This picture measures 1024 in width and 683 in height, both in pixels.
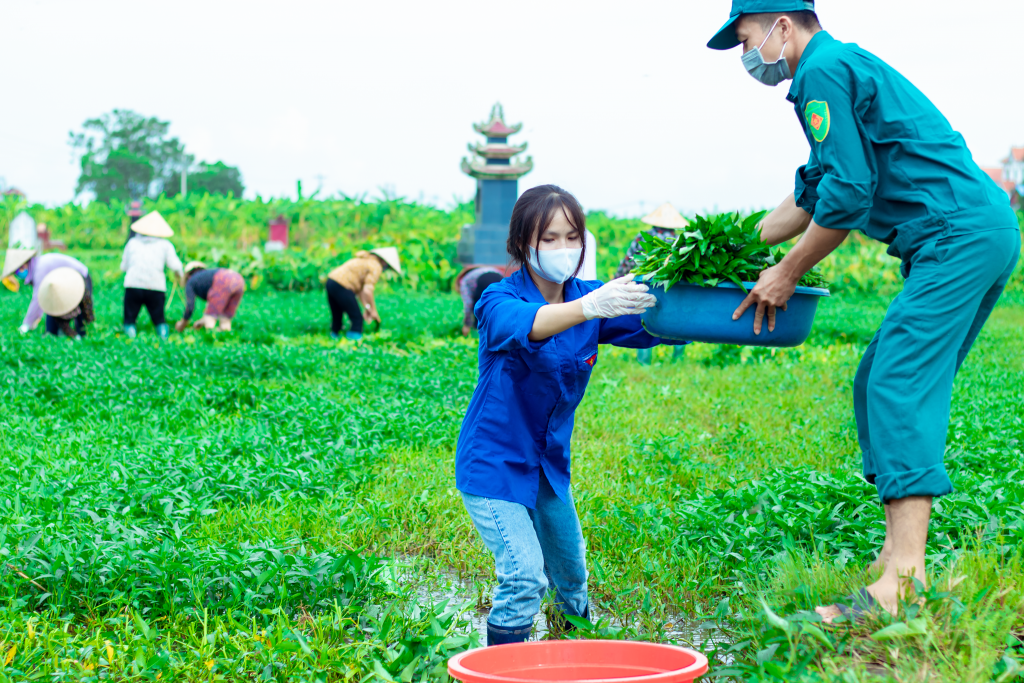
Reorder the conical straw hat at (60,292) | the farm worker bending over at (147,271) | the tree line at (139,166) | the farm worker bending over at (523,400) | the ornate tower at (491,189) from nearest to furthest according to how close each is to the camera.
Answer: the farm worker bending over at (523,400) → the conical straw hat at (60,292) → the farm worker bending over at (147,271) → the ornate tower at (491,189) → the tree line at (139,166)

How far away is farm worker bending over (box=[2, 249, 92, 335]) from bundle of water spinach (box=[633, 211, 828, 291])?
343 inches

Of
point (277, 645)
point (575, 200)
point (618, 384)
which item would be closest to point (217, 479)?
point (277, 645)

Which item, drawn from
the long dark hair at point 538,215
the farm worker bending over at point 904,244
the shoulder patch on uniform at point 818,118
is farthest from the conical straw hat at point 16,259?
the shoulder patch on uniform at point 818,118

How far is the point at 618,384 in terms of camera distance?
7160 millimetres

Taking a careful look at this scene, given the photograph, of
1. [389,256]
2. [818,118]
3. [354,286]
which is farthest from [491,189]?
[818,118]

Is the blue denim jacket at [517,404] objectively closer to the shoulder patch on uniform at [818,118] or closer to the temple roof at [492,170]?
the shoulder patch on uniform at [818,118]

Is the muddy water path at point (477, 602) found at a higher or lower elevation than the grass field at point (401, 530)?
lower

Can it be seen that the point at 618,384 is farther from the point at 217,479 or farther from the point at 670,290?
the point at 670,290

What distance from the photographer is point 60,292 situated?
9188mm

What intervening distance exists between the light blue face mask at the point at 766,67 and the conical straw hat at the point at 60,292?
27.8 ft

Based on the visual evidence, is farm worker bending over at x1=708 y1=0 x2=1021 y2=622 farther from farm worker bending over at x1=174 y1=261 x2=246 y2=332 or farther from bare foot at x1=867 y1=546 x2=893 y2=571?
farm worker bending over at x1=174 y1=261 x2=246 y2=332

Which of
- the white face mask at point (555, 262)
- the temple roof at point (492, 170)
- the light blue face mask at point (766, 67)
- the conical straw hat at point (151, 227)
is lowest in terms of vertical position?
the white face mask at point (555, 262)

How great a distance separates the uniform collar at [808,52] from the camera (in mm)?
2496

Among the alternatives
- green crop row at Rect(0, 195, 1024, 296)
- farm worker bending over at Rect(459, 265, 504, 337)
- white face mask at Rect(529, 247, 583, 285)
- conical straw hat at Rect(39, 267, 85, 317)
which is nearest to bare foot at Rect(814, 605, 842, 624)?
white face mask at Rect(529, 247, 583, 285)
